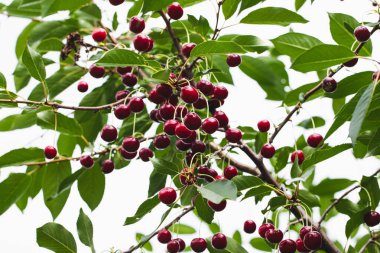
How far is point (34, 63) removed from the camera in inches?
63.3

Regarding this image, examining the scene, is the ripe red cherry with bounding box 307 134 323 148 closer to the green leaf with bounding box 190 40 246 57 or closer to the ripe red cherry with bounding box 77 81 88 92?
the green leaf with bounding box 190 40 246 57

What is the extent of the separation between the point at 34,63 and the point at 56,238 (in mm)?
505

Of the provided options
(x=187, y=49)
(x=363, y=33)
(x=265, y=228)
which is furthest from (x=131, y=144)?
(x=363, y=33)

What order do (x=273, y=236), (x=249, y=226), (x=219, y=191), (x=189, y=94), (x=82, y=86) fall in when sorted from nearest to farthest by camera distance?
(x=219, y=191), (x=189, y=94), (x=273, y=236), (x=249, y=226), (x=82, y=86)

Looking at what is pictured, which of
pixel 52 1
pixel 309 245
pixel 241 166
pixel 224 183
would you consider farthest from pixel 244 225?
pixel 52 1

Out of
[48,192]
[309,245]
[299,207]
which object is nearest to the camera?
[309,245]

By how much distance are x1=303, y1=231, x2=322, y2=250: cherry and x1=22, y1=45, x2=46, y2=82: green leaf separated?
0.88 metres

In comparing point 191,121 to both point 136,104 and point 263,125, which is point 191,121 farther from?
point 263,125

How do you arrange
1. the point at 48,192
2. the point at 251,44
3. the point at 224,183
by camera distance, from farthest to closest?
the point at 48,192 < the point at 251,44 < the point at 224,183

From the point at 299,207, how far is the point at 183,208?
1.09 feet

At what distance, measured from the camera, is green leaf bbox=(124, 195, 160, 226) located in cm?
147

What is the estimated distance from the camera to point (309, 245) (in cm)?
136

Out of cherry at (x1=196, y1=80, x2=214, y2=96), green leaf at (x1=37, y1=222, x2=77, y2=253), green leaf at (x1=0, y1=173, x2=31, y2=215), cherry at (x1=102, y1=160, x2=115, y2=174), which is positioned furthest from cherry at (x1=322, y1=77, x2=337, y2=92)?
green leaf at (x1=0, y1=173, x2=31, y2=215)

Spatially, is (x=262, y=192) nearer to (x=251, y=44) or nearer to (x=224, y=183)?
(x=224, y=183)
